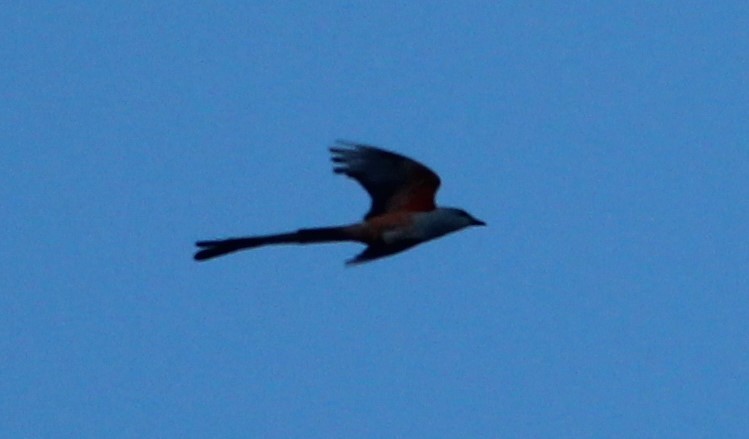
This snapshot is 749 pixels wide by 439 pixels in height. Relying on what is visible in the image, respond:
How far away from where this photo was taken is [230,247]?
1205 centimetres

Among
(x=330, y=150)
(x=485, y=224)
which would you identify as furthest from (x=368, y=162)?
(x=485, y=224)

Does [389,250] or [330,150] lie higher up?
[330,150]

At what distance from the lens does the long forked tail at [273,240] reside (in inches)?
461

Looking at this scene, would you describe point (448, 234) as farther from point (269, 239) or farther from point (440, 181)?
point (269, 239)

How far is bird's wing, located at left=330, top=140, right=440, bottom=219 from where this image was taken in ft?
40.7

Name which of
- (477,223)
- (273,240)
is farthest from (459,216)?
(273,240)

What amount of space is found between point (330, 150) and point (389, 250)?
3.98 ft

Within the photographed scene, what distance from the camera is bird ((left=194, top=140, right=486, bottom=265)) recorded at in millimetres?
12125

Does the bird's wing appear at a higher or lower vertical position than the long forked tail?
higher

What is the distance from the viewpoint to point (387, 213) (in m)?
12.5

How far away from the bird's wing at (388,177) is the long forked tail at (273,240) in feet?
1.95

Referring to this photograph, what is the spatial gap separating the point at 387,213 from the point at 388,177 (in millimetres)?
358

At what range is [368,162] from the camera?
12.4m

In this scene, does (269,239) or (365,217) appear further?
(365,217)
